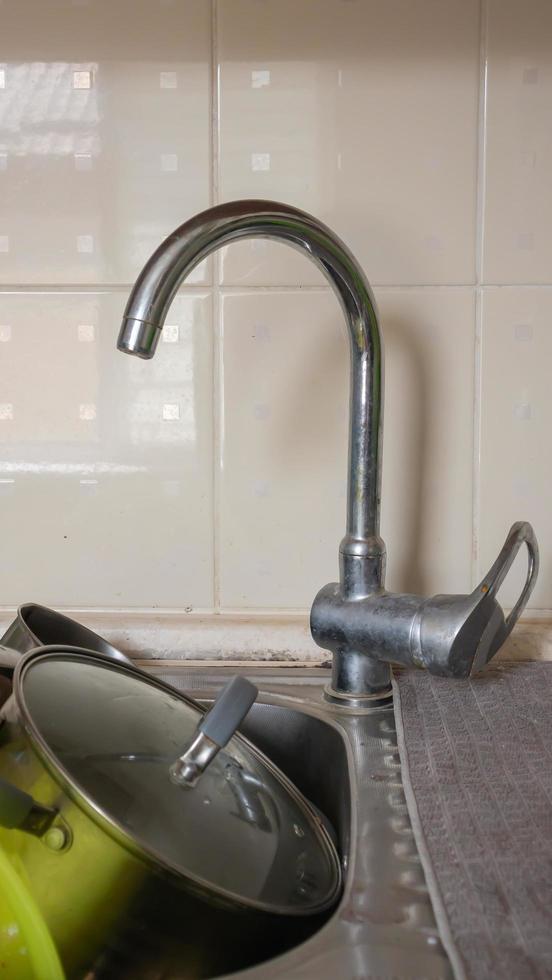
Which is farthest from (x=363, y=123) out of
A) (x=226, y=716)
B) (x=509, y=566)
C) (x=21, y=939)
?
(x=21, y=939)

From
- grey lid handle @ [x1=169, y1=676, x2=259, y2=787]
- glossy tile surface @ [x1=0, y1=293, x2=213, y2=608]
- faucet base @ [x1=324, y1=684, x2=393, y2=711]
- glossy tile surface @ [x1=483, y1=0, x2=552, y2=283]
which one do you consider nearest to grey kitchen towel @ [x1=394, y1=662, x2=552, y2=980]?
faucet base @ [x1=324, y1=684, x2=393, y2=711]

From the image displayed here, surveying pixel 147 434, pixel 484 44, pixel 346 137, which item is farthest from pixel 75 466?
pixel 484 44

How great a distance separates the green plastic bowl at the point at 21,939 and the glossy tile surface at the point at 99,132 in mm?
504

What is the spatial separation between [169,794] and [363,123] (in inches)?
21.9

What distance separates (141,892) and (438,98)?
633 mm

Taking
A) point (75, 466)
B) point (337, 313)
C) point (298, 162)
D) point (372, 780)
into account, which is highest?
point (298, 162)

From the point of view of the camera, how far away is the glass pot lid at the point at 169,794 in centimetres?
35

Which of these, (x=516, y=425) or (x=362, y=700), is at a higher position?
(x=516, y=425)

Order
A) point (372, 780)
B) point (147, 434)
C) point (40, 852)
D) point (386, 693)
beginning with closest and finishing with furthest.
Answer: point (40, 852), point (372, 780), point (386, 693), point (147, 434)

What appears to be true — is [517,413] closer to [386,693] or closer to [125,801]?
[386,693]

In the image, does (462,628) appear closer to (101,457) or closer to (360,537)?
(360,537)

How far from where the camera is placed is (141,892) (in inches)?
12.8

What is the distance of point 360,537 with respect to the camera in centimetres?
58

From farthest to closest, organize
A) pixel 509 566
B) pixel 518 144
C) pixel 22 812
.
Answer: pixel 518 144
pixel 509 566
pixel 22 812
